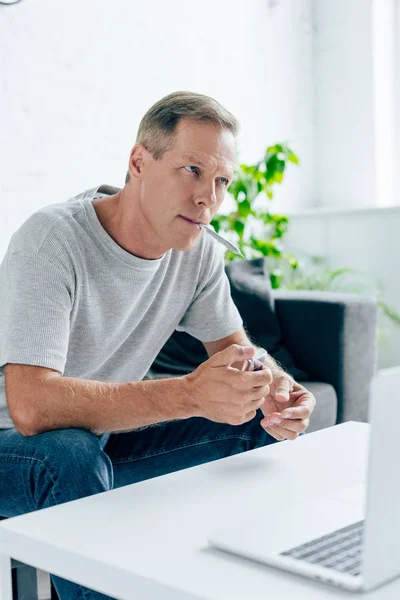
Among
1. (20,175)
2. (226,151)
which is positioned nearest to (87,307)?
(226,151)

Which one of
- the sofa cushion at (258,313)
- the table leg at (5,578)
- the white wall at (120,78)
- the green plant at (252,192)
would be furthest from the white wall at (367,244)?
the table leg at (5,578)

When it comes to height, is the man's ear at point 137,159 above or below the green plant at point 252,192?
above

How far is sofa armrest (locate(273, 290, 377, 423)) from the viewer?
2473 mm

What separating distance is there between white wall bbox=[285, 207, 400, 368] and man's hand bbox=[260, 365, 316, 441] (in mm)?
2209

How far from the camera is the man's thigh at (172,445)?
1.47 metres

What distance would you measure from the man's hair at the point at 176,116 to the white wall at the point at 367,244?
213 cm

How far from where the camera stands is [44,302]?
126 centimetres

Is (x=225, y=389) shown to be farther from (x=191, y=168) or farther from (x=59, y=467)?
(x=191, y=168)

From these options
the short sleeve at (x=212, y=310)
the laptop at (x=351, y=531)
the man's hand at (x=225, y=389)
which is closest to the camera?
the laptop at (x=351, y=531)

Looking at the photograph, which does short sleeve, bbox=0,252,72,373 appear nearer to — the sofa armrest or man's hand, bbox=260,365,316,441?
man's hand, bbox=260,365,316,441

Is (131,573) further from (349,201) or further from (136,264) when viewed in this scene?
(349,201)

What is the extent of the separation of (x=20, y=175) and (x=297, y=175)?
1623mm

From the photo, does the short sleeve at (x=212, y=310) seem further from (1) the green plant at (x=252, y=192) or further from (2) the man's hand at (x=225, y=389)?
(1) the green plant at (x=252, y=192)

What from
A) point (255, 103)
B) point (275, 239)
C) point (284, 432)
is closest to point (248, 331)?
point (275, 239)
